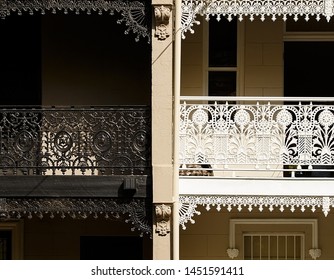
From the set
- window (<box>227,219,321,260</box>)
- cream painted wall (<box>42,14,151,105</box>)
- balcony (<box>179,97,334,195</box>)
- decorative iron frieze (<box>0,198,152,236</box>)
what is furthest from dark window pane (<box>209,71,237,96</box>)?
decorative iron frieze (<box>0,198,152,236</box>)

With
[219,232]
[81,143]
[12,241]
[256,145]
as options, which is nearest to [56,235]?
[12,241]

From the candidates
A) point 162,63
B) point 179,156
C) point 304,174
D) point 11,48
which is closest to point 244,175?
point 304,174

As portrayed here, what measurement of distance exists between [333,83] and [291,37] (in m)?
1.03

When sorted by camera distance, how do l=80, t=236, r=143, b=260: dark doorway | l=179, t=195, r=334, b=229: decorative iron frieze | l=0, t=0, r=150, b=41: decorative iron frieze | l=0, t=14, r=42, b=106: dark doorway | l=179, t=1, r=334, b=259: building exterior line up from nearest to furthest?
l=0, t=0, r=150, b=41: decorative iron frieze, l=179, t=195, r=334, b=229: decorative iron frieze, l=179, t=1, r=334, b=259: building exterior, l=0, t=14, r=42, b=106: dark doorway, l=80, t=236, r=143, b=260: dark doorway

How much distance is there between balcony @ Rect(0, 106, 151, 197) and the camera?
416 inches

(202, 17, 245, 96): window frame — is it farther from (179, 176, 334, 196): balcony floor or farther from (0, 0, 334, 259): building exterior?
(179, 176, 334, 196): balcony floor

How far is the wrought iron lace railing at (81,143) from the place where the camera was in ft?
34.9

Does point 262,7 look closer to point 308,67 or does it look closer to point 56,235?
point 308,67

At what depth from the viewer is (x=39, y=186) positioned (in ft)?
34.7

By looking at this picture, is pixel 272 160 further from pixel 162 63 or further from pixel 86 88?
pixel 86 88

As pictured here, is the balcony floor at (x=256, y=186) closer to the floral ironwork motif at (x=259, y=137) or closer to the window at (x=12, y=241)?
the floral ironwork motif at (x=259, y=137)

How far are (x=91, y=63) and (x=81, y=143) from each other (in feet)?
7.72

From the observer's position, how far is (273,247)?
12773 mm

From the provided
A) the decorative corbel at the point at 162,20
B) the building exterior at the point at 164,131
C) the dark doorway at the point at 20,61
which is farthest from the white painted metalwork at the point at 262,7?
the dark doorway at the point at 20,61
